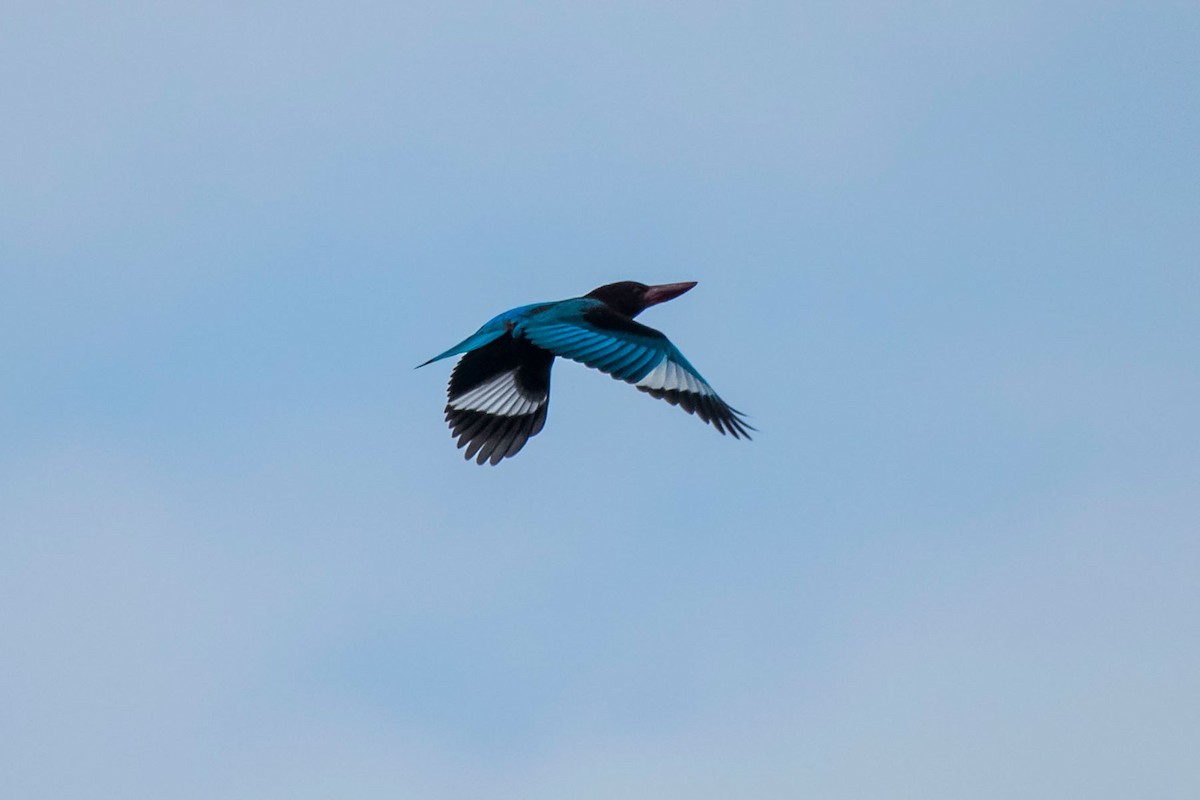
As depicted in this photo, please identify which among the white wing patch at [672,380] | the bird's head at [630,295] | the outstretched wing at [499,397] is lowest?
the white wing patch at [672,380]

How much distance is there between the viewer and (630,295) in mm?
20250

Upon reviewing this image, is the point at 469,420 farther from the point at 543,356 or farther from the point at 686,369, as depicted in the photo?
the point at 686,369

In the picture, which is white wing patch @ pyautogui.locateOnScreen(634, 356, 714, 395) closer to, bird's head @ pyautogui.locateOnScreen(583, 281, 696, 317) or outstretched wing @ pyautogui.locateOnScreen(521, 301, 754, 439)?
outstretched wing @ pyautogui.locateOnScreen(521, 301, 754, 439)

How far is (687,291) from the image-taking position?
2058 centimetres

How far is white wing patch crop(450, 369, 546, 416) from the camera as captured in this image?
19.5m

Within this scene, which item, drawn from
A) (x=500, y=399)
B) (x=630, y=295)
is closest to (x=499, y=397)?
(x=500, y=399)

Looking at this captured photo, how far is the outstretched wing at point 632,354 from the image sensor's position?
58.1 feet

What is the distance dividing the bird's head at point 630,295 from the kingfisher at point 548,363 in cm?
1

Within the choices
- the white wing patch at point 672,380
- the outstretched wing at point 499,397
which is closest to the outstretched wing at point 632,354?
the white wing patch at point 672,380

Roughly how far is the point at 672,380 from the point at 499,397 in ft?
7.76

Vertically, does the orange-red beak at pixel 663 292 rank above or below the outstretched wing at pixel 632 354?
above

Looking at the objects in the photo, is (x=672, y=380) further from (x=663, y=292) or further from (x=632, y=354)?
(x=663, y=292)

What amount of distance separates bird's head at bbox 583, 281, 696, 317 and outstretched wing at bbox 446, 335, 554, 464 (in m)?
0.96

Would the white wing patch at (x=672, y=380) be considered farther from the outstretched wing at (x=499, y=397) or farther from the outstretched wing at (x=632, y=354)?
the outstretched wing at (x=499, y=397)
